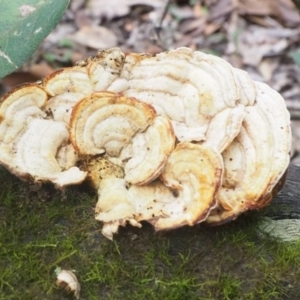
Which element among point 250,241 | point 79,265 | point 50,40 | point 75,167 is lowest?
point 50,40

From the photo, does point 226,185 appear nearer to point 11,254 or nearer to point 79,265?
point 79,265

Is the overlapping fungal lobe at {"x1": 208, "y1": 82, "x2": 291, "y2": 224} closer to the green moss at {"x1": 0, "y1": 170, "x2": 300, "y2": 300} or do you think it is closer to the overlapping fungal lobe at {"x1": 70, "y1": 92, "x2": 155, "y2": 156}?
the green moss at {"x1": 0, "y1": 170, "x2": 300, "y2": 300}

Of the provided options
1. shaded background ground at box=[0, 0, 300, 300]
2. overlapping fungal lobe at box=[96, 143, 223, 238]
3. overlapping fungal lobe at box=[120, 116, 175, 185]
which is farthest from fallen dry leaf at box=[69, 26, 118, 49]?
overlapping fungal lobe at box=[96, 143, 223, 238]

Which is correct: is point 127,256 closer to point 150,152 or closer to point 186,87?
point 150,152

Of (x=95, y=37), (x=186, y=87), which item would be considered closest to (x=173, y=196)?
(x=186, y=87)

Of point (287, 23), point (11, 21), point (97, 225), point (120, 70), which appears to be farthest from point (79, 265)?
point (287, 23)
